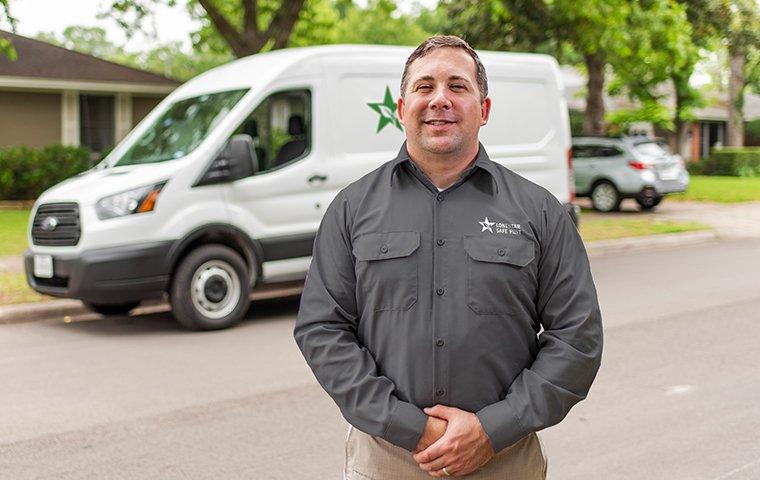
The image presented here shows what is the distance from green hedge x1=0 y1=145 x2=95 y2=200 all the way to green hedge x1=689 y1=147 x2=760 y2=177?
79.3 feet

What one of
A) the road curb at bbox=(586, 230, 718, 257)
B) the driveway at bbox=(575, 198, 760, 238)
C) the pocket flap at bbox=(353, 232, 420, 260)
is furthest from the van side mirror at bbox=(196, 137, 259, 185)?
the driveway at bbox=(575, 198, 760, 238)

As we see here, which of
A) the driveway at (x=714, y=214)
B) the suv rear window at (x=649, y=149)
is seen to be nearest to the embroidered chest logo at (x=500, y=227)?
the driveway at (x=714, y=214)

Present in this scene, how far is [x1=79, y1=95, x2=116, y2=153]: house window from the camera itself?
25.5 metres

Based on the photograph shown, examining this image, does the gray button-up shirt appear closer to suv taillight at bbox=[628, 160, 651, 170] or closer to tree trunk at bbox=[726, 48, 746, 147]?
suv taillight at bbox=[628, 160, 651, 170]

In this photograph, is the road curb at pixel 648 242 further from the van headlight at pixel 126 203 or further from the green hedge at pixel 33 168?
the green hedge at pixel 33 168

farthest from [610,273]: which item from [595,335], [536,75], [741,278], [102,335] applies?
[595,335]

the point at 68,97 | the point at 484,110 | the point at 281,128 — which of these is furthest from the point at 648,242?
the point at 68,97

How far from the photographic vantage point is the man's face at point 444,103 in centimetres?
249

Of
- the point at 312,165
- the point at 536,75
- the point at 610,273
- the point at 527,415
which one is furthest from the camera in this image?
the point at 610,273

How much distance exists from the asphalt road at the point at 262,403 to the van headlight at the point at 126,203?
1090 millimetres

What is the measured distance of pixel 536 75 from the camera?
11703mm

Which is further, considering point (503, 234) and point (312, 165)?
point (312, 165)

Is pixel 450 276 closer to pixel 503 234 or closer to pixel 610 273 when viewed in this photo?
pixel 503 234

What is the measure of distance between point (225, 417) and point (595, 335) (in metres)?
3.86
